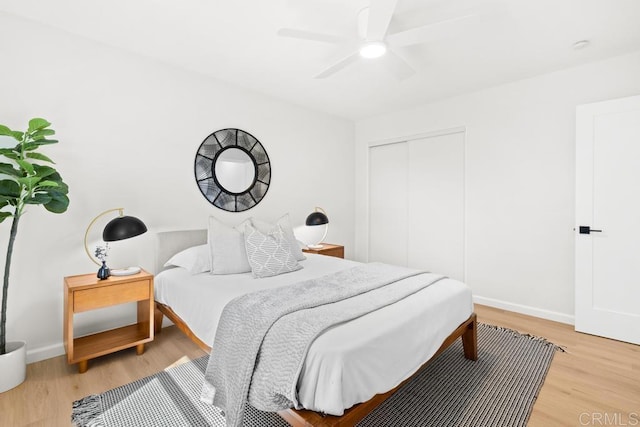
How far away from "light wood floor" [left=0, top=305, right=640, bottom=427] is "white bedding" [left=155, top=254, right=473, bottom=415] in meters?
0.45

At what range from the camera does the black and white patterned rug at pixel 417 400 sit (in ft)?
5.72

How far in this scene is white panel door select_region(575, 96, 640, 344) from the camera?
8.90ft

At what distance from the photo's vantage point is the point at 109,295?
7.58 feet

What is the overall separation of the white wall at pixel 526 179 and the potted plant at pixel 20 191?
3.96m

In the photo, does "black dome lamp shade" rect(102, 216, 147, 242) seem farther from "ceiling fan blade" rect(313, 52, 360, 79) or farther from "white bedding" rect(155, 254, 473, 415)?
"ceiling fan blade" rect(313, 52, 360, 79)

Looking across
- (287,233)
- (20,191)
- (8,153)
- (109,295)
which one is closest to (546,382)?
(287,233)

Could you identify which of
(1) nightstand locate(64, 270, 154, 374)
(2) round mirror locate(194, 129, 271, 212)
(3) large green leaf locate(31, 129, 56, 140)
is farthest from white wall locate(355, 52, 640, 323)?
(3) large green leaf locate(31, 129, 56, 140)

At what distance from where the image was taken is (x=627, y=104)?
2.73m

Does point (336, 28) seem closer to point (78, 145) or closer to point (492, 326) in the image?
point (78, 145)

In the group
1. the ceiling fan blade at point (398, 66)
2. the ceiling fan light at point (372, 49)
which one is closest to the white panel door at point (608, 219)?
the ceiling fan blade at point (398, 66)

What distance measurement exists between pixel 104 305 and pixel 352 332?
190 cm

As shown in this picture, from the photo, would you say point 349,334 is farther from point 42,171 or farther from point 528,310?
point 528,310

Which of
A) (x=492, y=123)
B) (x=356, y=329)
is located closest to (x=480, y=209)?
(x=492, y=123)

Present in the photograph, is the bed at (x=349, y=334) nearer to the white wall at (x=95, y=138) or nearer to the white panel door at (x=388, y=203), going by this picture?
the white wall at (x=95, y=138)
